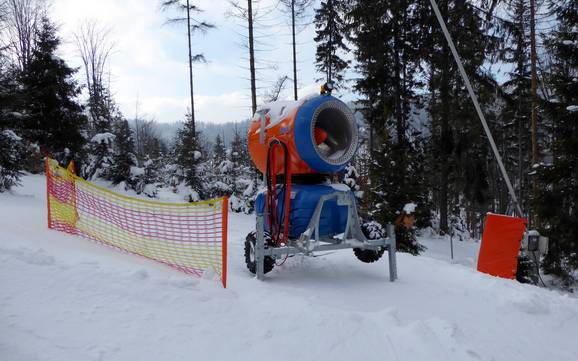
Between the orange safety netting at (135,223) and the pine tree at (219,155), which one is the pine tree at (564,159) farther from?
the pine tree at (219,155)

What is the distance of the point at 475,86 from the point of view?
15.6m

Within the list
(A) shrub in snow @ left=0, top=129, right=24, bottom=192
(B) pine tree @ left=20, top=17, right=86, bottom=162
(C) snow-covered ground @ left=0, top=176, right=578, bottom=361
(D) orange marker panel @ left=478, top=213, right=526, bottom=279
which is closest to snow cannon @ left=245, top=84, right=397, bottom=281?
(C) snow-covered ground @ left=0, top=176, right=578, bottom=361

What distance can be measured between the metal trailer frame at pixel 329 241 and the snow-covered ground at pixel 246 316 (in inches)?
14.3

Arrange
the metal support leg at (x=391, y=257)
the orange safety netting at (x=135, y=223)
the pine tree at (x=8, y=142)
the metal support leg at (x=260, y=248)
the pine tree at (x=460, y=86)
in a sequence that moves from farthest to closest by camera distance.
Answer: the pine tree at (x=460, y=86)
the pine tree at (x=8, y=142)
the metal support leg at (x=391, y=257)
the orange safety netting at (x=135, y=223)
the metal support leg at (x=260, y=248)

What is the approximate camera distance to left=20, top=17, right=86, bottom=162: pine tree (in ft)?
53.3

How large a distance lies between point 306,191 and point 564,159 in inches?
321

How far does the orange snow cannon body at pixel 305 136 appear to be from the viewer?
16.7ft

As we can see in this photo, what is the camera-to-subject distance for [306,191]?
5.25m

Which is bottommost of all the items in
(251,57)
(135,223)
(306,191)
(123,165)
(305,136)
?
(135,223)

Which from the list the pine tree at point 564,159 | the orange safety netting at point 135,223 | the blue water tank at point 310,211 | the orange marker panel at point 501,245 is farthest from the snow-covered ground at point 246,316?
the pine tree at point 564,159

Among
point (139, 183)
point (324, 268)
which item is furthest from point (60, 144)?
point (324, 268)

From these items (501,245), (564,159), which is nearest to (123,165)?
(501,245)

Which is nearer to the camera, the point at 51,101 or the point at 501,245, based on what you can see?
the point at 501,245

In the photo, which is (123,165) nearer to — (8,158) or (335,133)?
(8,158)
